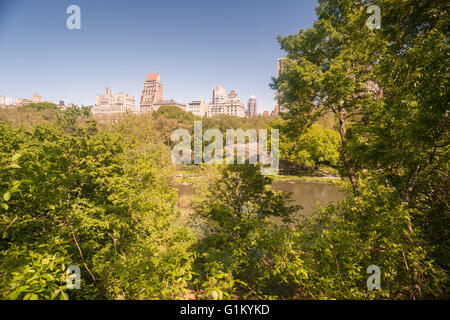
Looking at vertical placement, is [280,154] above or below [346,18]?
below

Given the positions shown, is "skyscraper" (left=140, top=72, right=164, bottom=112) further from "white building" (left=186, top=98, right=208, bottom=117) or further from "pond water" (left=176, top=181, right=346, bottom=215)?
"pond water" (left=176, top=181, right=346, bottom=215)

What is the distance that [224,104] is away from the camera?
15438cm

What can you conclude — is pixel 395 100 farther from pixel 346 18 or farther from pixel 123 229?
pixel 123 229

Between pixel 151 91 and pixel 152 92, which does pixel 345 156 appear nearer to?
pixel 152 92

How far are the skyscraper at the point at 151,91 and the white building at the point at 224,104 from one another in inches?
1612

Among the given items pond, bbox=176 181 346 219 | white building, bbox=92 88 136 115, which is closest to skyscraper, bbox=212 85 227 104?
white building, bbox=92 88 136 115

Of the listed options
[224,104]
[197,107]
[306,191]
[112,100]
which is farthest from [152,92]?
[306,191]

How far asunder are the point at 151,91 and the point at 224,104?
56.4 meters

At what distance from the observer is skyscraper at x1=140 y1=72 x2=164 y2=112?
448 ft

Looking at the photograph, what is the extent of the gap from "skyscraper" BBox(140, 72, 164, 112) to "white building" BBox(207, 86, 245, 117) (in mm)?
40938

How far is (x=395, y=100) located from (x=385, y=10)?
227cm

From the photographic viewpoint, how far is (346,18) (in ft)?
25.6

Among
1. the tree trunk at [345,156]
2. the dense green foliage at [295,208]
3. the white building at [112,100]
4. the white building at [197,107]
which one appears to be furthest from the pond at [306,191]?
the white building at [112,100]
